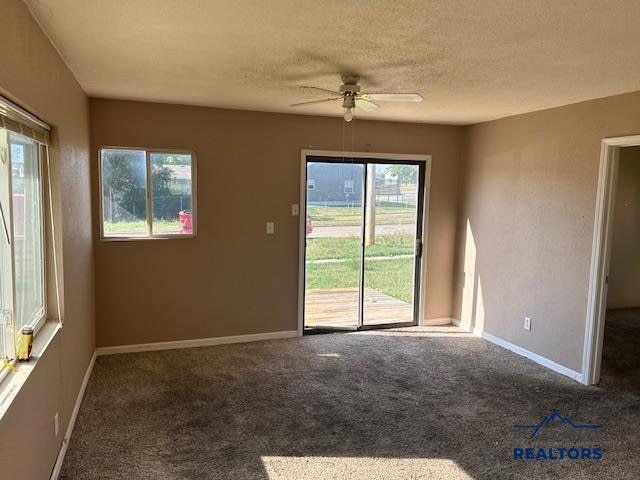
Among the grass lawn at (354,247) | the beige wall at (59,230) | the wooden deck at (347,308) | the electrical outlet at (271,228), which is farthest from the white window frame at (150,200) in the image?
the wooden deck at (347,308)

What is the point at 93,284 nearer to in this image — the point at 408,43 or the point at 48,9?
the point at 48,9

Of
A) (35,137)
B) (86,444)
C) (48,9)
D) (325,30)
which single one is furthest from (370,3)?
(86,444)

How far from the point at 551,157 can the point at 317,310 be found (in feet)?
9.25

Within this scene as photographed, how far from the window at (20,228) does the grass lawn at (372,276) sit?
2919 mm

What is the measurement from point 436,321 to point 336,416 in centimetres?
273

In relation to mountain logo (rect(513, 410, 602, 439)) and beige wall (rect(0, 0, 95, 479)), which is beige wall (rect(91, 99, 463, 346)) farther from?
mountain logo (rect(513, 410, 602, 439))

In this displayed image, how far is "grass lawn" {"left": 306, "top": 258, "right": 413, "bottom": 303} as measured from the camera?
5.15 m

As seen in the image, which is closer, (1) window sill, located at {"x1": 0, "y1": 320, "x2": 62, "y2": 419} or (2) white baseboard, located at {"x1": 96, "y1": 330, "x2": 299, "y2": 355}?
(1) window sill, located at {"x1": 0, "y1": 320, "x2": 62, "y2": 419}

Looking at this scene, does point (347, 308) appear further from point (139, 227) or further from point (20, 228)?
point (20, 228)

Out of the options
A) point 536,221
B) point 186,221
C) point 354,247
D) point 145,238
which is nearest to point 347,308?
point 354,247

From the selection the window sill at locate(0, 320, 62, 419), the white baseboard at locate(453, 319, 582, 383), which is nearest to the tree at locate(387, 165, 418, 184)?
the white baseboard at locate(453, 319, 582, 383)

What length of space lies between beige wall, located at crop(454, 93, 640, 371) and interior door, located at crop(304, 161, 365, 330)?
1.30m

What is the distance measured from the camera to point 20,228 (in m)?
2.21

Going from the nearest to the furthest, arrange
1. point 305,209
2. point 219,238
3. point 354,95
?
1. point 354,95
2. point 219,238
3. point 305,209
